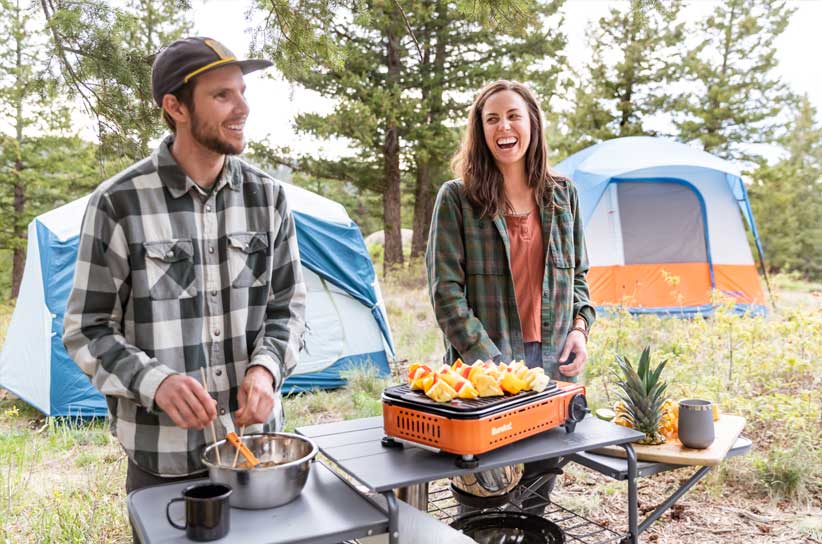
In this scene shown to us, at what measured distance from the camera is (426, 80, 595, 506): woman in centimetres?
247

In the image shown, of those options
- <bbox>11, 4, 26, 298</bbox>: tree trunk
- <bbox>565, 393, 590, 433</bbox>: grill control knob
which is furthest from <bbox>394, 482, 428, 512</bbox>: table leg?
<bbox>11, 4, 26, 298</bbox>: tree trunk

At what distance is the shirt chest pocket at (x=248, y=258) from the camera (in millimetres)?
1797

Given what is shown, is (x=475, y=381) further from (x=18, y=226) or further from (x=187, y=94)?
(x=18, y=226)

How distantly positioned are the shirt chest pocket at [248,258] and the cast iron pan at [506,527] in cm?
100

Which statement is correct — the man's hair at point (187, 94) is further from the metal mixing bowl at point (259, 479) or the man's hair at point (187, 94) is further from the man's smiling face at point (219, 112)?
the metal mixing bowl at point (259, 479)

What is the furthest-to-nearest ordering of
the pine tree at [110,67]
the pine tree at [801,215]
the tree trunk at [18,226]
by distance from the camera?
1. the pine tree at [801,215]
2. the tree trunk at [18,226]
3. the pine tree at [110,67]

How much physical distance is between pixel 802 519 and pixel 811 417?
0.86 m

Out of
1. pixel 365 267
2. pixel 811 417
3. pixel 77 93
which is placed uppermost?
pixel 77 93

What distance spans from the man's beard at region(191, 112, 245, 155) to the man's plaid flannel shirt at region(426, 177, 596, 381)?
0.94m

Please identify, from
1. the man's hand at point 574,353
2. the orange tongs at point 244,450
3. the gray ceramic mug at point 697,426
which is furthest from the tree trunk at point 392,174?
the orange tongs at point 244,450

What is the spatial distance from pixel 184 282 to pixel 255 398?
35 centimetres

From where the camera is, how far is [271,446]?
5.70ft

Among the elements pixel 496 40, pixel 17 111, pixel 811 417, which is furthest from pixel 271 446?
pixel 17 111

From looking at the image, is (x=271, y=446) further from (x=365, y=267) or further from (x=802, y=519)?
(x=365, y=267)
